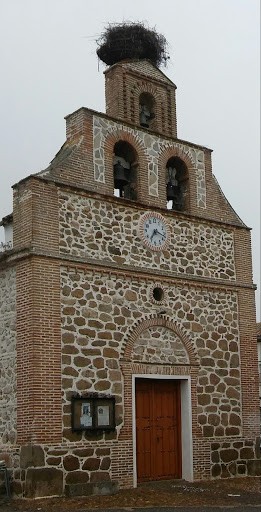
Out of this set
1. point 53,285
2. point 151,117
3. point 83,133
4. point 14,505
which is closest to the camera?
point 14,505

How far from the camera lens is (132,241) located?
17.1m

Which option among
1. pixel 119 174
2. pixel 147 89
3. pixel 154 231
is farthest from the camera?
pixel 147 89

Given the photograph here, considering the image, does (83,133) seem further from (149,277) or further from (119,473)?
(119,473)

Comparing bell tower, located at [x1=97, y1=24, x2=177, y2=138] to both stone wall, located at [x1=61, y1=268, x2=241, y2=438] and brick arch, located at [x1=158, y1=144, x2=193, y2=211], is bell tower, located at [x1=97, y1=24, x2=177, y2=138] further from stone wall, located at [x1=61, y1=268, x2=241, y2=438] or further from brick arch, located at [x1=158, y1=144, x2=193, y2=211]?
stone wall, located at [x1=61, y1=268, x2=241, y2=438]

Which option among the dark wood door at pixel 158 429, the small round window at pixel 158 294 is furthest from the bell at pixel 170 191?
the dark wood door at pixel 158 429

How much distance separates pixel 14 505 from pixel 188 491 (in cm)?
378

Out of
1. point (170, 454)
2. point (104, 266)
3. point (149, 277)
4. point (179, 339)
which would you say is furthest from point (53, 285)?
point (170, 454)

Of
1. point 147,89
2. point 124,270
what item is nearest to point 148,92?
point 147,89

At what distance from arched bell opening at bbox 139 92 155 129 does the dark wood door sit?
22.1 feet

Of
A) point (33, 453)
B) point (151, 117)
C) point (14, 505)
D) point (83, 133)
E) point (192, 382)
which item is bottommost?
point (14, 505)

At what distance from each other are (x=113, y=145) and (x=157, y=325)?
14.6 ft

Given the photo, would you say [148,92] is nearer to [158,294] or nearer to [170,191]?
[170,191]

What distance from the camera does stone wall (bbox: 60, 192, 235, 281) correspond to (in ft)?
52.8

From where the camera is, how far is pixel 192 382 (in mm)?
17469
